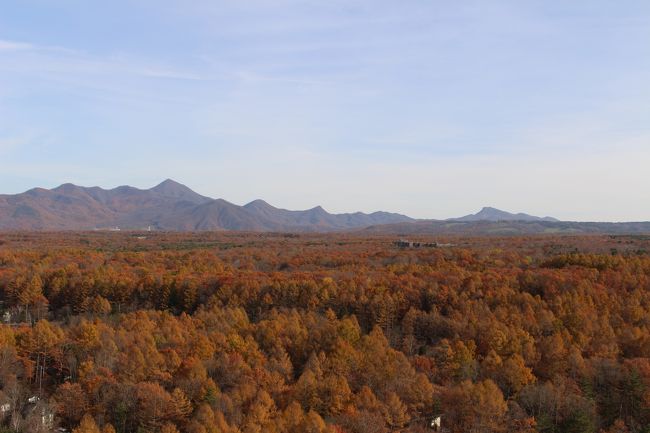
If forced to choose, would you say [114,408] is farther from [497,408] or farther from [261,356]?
[497,408]

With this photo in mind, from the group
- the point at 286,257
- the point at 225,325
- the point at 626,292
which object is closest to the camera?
the point at 225,325

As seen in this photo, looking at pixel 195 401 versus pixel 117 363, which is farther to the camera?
pixel 117 363

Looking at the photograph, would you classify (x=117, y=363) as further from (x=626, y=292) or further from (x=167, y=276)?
(x=626, y=292)

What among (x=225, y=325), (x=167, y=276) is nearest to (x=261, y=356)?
(x=225, y=325)

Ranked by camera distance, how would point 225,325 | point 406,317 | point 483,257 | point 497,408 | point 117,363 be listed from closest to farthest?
1. point 497,408
2. point 117,363
3. point 225,325
4. point 406,317
5. point 483,257

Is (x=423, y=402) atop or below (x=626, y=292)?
below

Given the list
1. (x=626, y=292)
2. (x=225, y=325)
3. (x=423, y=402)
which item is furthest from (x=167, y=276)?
(x=626, y=292)
